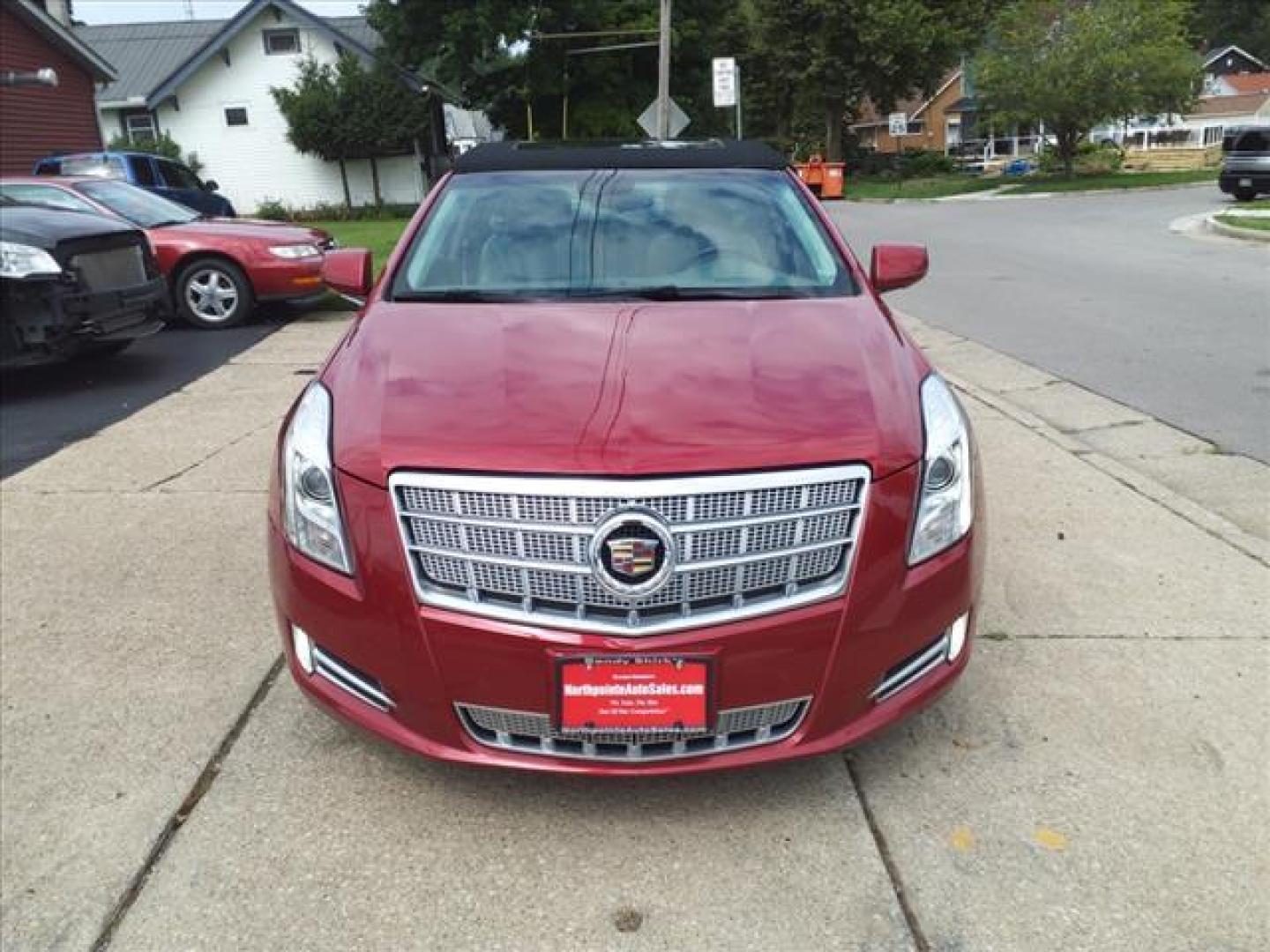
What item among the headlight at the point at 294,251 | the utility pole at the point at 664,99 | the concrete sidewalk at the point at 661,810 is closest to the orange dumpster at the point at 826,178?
the utility pole at the point at 664,99

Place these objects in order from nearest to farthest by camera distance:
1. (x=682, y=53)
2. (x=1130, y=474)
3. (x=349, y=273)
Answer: (x=349, y=273), (x=1130, y=474), (x=682, y=53)

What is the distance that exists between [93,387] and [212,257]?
3.05 meters

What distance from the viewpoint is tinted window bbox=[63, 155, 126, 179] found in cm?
1542

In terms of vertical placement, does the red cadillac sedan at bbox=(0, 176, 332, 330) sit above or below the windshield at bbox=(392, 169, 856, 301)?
below

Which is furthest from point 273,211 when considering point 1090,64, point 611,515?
point 611,515

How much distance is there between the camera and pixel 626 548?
7.50 ft

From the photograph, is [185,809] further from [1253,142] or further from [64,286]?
[1253,142]

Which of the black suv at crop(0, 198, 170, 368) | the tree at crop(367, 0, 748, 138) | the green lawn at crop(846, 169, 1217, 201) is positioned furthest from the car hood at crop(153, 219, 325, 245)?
the green lawn at crop(846, 169, 1217, 201)

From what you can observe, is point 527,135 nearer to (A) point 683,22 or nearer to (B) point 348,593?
(A) point 683,22

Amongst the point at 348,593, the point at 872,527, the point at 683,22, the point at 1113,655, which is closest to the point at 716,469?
the point at 872,527

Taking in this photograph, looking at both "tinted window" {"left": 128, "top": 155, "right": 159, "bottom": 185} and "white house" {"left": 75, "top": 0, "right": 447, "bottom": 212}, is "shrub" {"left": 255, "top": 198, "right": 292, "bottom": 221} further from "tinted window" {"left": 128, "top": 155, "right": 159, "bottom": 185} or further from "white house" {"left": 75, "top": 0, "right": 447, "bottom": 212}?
"tinted window" {"left": 128, "top": 155, "right": 159, "bottom": 185}

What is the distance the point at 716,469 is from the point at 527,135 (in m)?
37.3

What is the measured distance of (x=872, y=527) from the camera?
239 cm

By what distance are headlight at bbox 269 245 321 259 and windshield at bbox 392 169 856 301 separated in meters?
7.27
